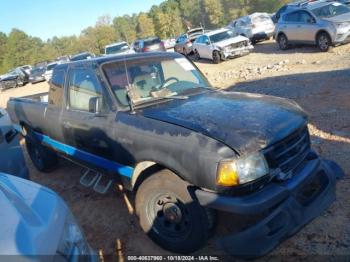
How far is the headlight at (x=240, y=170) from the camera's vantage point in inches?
117

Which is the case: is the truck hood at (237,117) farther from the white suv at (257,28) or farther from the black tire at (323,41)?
the white suv at (257,28)

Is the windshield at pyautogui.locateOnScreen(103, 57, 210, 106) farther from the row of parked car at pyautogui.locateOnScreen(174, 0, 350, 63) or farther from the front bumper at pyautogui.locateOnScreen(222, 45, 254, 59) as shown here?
the front bumper at pyautogui.locateOnScreen(222, 45, 254, 59)

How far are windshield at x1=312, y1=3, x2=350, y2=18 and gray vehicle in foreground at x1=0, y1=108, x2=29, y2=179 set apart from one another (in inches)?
533

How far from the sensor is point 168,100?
4.20m

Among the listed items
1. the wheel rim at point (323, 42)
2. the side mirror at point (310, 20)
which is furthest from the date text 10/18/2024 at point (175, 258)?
the side mirror at point (310, 20)

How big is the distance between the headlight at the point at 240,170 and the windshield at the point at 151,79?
152cm

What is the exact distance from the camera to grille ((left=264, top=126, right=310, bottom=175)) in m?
3.17

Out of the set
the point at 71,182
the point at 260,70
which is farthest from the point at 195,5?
the point at 71,182

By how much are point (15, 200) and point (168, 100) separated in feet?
7.05

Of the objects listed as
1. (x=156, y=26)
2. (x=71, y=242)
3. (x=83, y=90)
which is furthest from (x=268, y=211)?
(x=156, y=26)

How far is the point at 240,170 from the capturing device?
117 inches

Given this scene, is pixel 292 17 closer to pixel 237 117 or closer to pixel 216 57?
pixel 216 57

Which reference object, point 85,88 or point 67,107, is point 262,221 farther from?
point 67,107

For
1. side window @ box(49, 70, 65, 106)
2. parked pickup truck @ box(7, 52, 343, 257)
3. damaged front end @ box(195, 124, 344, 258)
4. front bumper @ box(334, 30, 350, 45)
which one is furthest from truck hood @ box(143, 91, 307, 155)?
front bumper @ box(334, 30, 350, 45)
